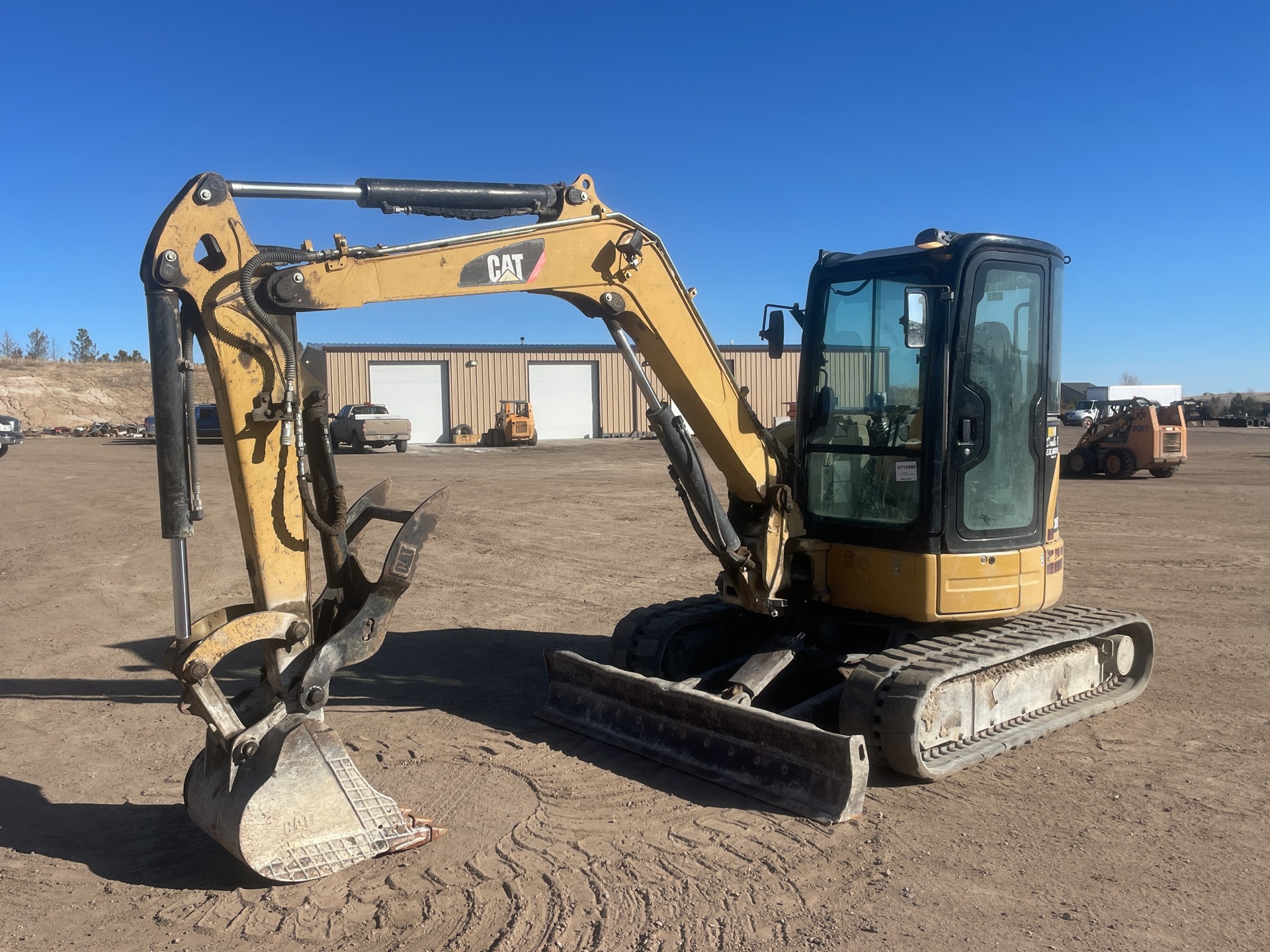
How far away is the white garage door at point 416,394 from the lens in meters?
43.5

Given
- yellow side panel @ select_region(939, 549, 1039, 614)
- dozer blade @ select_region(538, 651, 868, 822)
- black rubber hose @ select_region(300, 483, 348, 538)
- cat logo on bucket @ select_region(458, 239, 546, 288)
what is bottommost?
dozer blade @ select_region(538, 651, 868, 822)

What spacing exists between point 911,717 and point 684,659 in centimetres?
196

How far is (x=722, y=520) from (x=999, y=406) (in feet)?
5.93

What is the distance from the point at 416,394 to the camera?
44.1 metres

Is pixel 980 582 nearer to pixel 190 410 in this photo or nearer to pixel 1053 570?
pixel 1053 570

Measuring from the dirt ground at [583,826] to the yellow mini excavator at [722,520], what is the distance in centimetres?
27

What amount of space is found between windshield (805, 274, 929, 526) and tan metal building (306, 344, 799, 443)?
37400mm

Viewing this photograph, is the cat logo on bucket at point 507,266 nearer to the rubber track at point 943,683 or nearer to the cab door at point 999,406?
the cab door at point 999,406

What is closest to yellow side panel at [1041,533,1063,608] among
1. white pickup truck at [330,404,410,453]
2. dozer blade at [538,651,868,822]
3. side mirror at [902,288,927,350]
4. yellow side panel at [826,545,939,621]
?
yellow side panel at [826,545,939,621]

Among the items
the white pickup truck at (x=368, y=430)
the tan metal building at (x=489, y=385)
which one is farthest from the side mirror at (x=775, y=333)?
the tan metal building at (x=489, y=385)

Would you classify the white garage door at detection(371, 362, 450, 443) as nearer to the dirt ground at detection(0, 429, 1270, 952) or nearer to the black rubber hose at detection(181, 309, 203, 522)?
the dirt ground at detection(0, 429, 1270, 952)

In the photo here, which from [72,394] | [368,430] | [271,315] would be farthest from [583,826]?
[72,394]

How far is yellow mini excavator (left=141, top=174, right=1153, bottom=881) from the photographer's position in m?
4.28

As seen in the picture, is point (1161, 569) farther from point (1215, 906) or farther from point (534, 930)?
point (534, 930)
